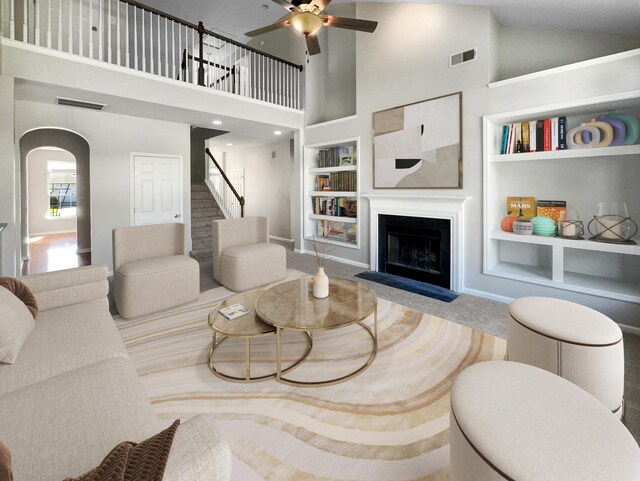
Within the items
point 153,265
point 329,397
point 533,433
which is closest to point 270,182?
point 153,265

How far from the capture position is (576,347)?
1.57 metres

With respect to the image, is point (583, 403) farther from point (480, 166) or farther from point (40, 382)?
point (480, 166)

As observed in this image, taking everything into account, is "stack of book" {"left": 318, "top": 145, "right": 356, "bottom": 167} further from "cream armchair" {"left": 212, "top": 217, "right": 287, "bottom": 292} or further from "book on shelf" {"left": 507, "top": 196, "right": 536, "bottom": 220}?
"book on shelf" {"left": 507, "top": 196, "right": 536, "bottom": 220}

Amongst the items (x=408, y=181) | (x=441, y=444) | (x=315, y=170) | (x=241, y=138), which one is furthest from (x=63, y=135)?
(x=441, y=444)

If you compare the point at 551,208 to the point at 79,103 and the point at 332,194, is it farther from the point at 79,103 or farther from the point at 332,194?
the point at 79,103

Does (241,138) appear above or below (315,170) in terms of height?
above

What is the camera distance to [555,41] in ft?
11.1

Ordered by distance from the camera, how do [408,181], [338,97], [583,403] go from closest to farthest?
1. [583,403]
2. [408,181]
3. [338,97]

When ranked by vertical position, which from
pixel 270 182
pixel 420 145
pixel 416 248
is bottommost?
pixel 416 248

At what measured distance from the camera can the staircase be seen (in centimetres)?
602

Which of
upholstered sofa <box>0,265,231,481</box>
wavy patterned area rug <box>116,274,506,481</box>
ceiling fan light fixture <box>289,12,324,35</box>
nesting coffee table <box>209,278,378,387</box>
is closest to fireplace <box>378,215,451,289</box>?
wavy patterned area rug <box>116,274,506,481</box>

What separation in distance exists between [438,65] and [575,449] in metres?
4.11

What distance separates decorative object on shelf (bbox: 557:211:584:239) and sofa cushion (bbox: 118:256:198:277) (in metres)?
3.87

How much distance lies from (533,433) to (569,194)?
3308 mm
